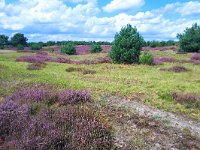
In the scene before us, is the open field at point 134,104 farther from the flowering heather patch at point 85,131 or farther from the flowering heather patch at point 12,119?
the flowering heather patch at point 12,119

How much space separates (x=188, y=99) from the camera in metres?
16.7

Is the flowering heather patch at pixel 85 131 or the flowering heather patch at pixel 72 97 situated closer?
the flowering heather patch at pixel 85 131

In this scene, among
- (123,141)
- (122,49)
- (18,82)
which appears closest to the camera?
(123,141)

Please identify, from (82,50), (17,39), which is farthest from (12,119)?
(17,39)

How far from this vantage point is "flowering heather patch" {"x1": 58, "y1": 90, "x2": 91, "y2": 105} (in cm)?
1413

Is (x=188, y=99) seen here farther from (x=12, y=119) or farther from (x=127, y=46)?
(x=127, y=46)

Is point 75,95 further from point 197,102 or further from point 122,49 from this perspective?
point 122,49

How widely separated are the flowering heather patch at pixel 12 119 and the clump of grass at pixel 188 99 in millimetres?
7569

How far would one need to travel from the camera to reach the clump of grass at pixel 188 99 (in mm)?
16045

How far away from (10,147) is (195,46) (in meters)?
53.1

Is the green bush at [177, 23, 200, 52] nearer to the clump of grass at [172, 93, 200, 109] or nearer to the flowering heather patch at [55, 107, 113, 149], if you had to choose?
the clump of grass at [172, 93, 200, 109]

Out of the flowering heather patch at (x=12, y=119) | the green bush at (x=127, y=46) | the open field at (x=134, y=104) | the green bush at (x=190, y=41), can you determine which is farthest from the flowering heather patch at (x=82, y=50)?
the flowering heather patch at (x=12, y=119)

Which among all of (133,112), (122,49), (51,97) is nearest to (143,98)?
(133,112)

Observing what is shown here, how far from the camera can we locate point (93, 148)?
921cm
